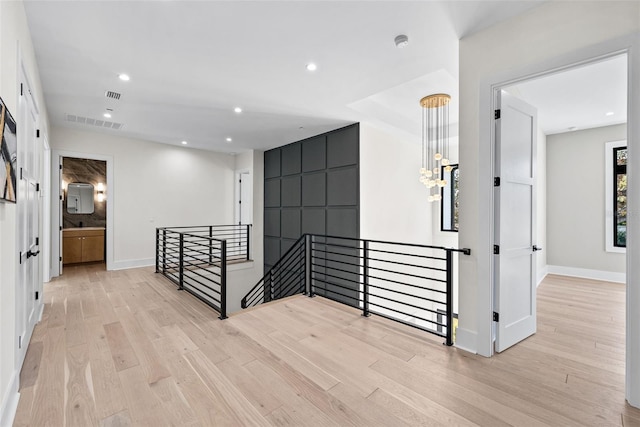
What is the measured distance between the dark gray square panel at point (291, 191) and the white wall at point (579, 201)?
17.1ft

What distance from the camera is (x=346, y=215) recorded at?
543 centimetres

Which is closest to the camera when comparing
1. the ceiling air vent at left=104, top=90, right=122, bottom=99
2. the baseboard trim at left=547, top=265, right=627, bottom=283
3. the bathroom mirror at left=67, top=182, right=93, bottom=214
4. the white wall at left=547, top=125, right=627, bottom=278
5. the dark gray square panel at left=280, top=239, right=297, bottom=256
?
the ceiling air vent at left=104, top=90, right=122, bottom=99

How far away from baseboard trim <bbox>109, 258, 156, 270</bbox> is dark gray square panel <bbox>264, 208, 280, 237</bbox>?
2.69m

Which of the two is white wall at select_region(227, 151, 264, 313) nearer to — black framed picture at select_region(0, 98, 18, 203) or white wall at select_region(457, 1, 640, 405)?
black framed picture at select_region(0, 98, 18, 203)

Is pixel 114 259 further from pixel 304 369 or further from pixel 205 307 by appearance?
pixel 304 369

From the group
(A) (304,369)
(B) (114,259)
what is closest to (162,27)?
(A) (304,369)

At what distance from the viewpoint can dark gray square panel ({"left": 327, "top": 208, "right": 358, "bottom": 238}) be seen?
5.28 metres

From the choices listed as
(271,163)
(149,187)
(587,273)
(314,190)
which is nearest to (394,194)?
(314,190)

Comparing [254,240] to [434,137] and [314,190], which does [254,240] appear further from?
[434,137]

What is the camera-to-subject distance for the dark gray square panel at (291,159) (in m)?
6.48

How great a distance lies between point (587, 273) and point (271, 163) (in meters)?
7.01

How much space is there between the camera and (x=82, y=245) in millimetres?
6547

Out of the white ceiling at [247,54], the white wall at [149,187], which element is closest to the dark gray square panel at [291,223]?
the white wall at [149,187]

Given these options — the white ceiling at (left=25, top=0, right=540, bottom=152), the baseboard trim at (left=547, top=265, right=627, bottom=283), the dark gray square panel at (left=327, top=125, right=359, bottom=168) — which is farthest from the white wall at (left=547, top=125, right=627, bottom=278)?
the dark gray square panel at (left=327, top=125, right=359, bottom=168)
